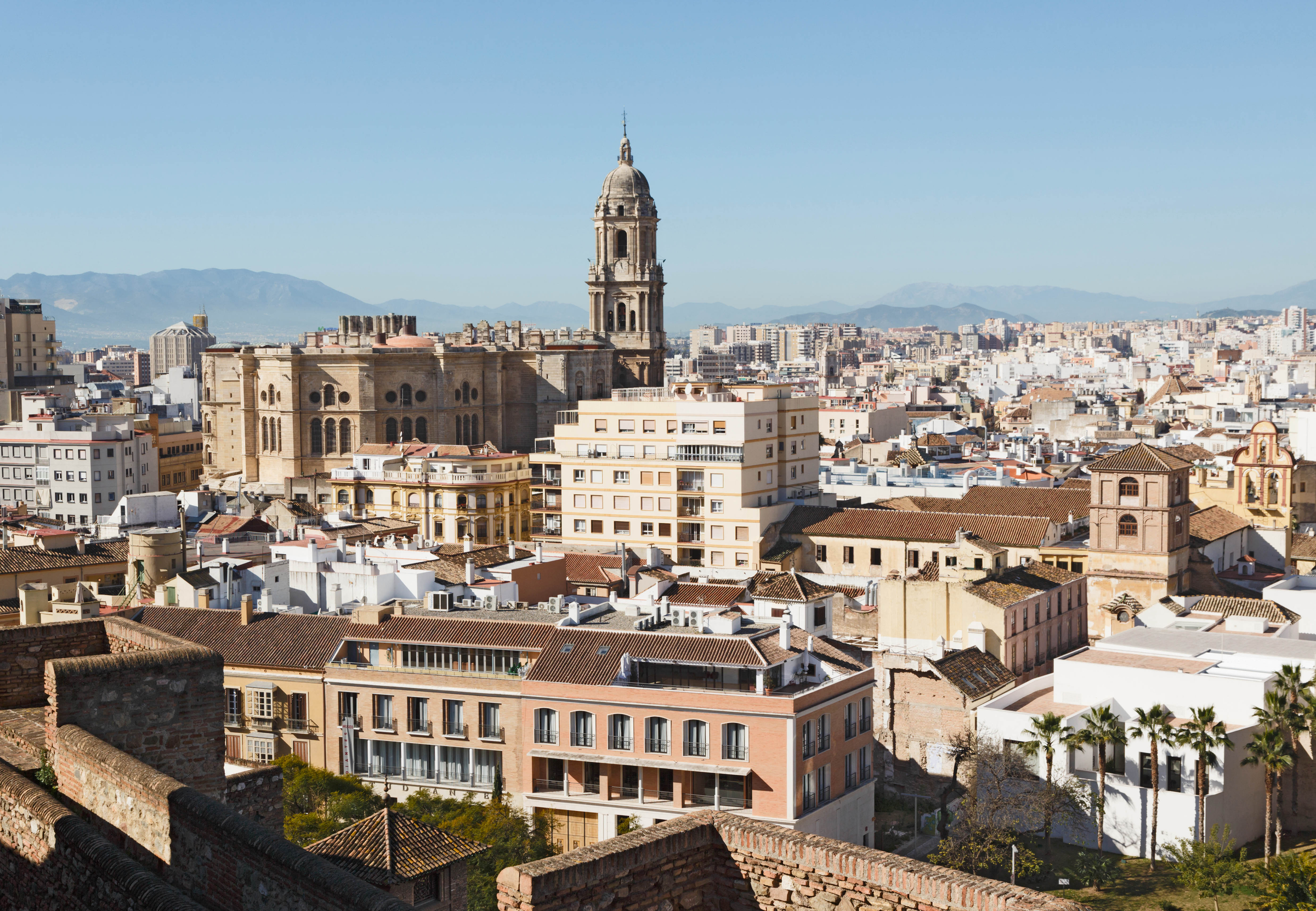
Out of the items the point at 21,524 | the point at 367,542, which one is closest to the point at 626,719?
the point at 367,542

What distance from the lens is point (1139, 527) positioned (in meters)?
48.9

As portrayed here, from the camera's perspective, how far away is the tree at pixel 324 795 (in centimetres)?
3042

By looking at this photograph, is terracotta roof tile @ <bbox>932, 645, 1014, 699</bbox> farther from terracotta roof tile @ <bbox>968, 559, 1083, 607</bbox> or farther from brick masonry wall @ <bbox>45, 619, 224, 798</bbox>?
brick masonry wall @ <bbox>45, 619, 224, 798</bbox>

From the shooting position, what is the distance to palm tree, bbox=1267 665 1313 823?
32312mm

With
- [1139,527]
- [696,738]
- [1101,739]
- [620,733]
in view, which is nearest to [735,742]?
[696,738]

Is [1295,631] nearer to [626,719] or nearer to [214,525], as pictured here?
[626,719]

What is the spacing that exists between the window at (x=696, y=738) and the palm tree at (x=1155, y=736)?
9.61 m

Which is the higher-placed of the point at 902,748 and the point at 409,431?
the point at 409,431

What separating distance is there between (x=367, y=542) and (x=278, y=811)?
39.9 m

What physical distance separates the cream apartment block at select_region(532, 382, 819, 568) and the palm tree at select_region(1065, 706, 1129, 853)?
78.5ft

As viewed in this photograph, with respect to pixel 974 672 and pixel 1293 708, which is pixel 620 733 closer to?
pixel 974 672

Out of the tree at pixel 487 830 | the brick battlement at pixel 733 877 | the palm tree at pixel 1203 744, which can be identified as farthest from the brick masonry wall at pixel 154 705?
the palm tree at pixel 1203 744

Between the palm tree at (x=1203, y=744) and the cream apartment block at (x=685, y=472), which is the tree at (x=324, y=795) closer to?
the palm tree at (x=1203, y=744)

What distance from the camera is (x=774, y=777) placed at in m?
29.6
